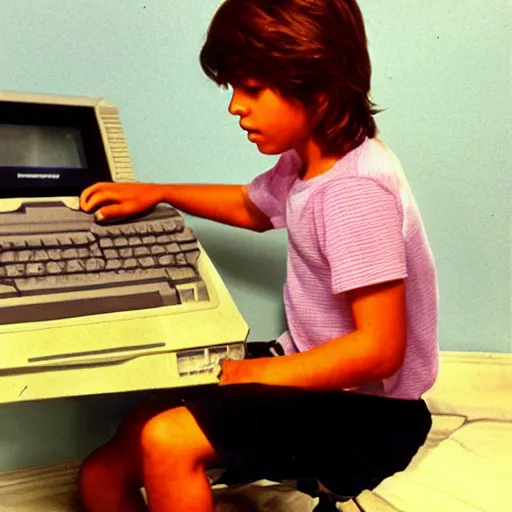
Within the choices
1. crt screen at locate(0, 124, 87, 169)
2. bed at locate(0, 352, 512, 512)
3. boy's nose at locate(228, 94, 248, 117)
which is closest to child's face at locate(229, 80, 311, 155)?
boy's nose at locate(228, 94, 248, 117)

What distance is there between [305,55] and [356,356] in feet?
1.05

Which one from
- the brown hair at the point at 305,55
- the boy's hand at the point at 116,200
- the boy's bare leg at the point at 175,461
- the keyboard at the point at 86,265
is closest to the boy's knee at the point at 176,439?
the boy's bare leg at the point at 175,461

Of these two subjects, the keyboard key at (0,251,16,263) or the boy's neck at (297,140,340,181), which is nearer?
the keyboard key at (0,251,16,263)

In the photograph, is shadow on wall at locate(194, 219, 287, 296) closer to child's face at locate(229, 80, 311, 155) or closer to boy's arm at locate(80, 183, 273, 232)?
boy's arm at locate(80, 183, 273, 232)

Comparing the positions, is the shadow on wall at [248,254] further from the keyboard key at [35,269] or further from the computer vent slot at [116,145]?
the keyboard key at [35,269]

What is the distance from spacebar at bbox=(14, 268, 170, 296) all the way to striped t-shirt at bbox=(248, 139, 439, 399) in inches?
7.1

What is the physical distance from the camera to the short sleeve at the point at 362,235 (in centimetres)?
75

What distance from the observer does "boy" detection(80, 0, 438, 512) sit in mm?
755

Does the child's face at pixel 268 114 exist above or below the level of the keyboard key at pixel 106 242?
above

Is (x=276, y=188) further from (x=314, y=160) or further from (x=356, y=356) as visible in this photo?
(x=356, y=356)

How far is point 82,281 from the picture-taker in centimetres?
76

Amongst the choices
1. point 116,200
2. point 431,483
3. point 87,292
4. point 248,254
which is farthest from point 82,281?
point 431,483

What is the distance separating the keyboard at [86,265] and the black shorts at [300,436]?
12 cm

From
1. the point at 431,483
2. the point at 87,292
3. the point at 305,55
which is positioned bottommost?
the point at 431,483
